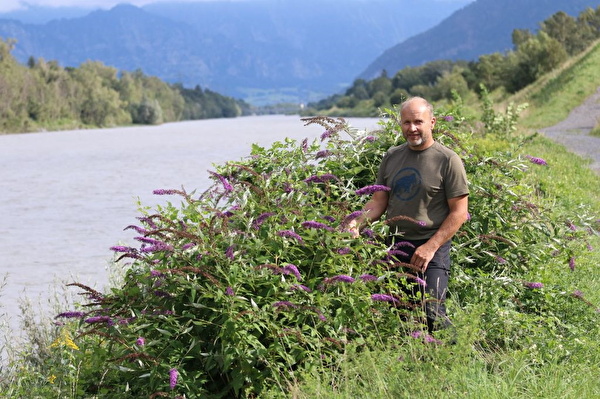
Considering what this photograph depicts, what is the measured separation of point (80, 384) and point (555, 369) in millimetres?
3779

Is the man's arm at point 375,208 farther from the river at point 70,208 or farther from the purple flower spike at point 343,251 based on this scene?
Result: the river at point 70,208

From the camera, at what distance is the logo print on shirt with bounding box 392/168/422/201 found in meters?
6.10

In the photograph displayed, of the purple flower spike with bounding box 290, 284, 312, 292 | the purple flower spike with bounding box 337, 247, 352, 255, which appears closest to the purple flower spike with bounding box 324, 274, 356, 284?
the purple flower spike with bounding box 290, 284, 312, 292

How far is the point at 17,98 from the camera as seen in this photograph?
119 metres

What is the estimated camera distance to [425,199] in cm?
611

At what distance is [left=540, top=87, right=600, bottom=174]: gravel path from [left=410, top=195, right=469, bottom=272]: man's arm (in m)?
12.9

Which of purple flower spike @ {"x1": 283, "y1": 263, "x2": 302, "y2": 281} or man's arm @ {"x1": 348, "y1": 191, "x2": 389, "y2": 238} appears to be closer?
purple flower spike @ {"x1": 283, "y1": 263, "x2": 302, "y2": 281}

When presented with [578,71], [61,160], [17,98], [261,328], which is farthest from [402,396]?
[17,98]

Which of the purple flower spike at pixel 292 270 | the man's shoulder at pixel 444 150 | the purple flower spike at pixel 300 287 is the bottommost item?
the purple flower spike at pixel 300 287

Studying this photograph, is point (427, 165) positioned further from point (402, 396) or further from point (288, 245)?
point (402, 396)

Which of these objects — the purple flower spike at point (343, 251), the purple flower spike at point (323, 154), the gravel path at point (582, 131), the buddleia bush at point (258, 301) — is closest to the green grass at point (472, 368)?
the buddleia bush at point (258, 301)

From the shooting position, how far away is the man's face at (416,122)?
19.6ft

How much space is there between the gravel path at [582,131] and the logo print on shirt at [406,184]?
1292 centimetres

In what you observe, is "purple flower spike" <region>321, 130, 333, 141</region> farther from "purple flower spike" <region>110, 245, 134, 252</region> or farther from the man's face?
"purple flower spike" <region>110, 245, 134, 252</region>
